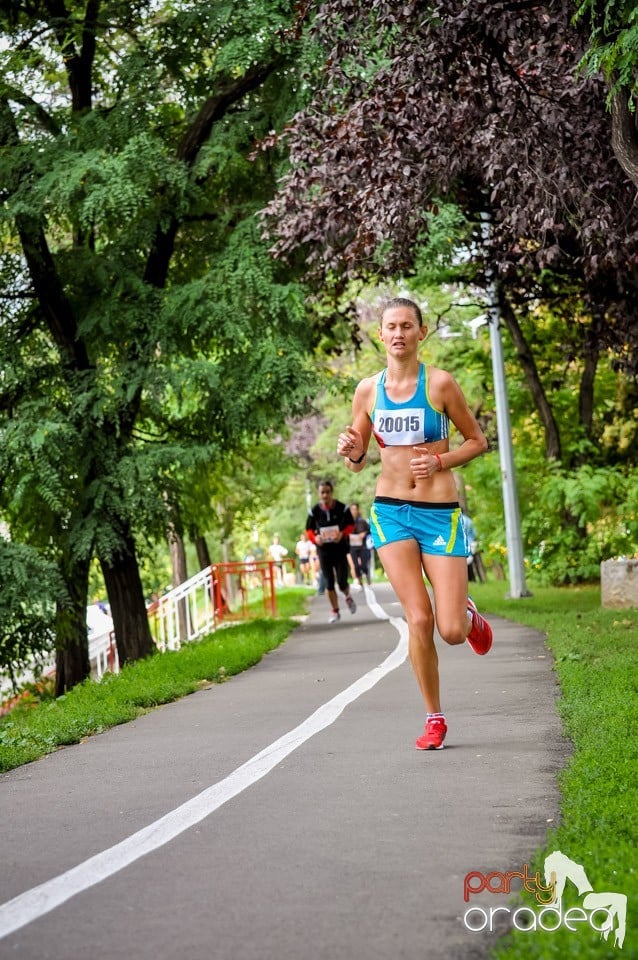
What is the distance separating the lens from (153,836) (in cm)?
535

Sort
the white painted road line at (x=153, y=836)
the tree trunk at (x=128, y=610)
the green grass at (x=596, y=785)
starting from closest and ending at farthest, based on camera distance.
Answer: the green grass at (x=596, y=785) < the white painted road line at (x=153, y=836) < the tree trunk at (x=128, y=610)

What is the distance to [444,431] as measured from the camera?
729 cm

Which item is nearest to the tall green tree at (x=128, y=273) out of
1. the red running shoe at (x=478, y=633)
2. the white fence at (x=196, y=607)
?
the white fence at (x=196, y=607)

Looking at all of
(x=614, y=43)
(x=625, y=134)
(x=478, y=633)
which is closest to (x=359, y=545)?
(x=625, y=134)

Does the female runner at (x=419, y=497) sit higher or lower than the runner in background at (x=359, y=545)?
higher

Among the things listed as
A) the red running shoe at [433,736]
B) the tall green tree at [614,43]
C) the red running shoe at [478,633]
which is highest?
the tall green tree at [614,43]

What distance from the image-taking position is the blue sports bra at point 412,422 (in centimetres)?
722

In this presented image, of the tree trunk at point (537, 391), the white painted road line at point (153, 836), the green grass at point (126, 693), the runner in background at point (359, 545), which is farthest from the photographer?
the runner in background at point (359, 545)

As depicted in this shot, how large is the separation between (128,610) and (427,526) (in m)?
12.5

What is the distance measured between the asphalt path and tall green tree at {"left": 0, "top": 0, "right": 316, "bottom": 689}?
24.1ft

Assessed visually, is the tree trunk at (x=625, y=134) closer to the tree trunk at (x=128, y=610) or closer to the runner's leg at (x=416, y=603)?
the runner's leg at (x=416, y=603)

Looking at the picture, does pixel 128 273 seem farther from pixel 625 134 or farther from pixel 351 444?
pixel 351 444

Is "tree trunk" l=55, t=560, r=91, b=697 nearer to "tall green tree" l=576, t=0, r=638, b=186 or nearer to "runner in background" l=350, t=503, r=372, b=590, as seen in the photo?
"tall green tree" l=576, t=0, r=638, b=186

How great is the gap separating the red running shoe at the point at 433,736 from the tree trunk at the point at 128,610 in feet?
39.2
